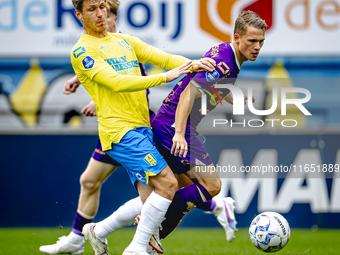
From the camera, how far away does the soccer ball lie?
3596 mm

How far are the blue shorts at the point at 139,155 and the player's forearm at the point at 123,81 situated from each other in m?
0.37

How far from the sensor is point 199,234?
18.6ft

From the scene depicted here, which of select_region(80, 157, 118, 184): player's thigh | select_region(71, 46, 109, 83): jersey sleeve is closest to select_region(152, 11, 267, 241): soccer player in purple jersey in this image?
select_region(71, 46, 109, 83): jersey sleeve

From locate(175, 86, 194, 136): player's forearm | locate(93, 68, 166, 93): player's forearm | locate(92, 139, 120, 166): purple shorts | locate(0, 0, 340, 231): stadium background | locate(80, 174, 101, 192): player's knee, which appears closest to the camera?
locate(93, 68, 166, 93): player's forearm

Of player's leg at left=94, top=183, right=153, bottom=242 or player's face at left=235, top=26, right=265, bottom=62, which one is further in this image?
player's leg at left=94, top=183, right=153, bottom=242

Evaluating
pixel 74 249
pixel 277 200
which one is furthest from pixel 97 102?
pixel 277 200

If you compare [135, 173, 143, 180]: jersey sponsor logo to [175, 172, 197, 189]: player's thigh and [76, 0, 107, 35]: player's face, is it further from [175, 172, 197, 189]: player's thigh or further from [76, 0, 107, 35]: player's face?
[76, 0, 107, 35]: player's face

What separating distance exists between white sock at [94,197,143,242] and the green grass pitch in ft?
2.10

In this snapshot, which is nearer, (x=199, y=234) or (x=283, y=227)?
(x=283, y=227)

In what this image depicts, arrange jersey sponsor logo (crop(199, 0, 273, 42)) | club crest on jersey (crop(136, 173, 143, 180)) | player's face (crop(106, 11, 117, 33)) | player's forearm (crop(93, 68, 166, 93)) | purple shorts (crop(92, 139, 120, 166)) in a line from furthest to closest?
jersey sponsor logo (crop(199, 0, 273, 42)) → purple shorts (crop(92, 139, 120, 166)) → player's face (crop(106, 11, 117, 33)) → club crest on jersey (crop(136, 173, 143, 180)) → player's forearm (crop(93, 68, 166, 93))

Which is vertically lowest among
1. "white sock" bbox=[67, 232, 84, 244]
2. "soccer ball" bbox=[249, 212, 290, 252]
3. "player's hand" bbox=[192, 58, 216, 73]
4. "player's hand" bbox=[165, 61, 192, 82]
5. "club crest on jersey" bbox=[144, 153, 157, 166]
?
"white sock" bbox=[67, 232, 84, 244]

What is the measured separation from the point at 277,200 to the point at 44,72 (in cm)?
503

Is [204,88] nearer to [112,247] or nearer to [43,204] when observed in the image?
[112,247]

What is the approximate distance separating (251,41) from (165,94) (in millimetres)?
4866
